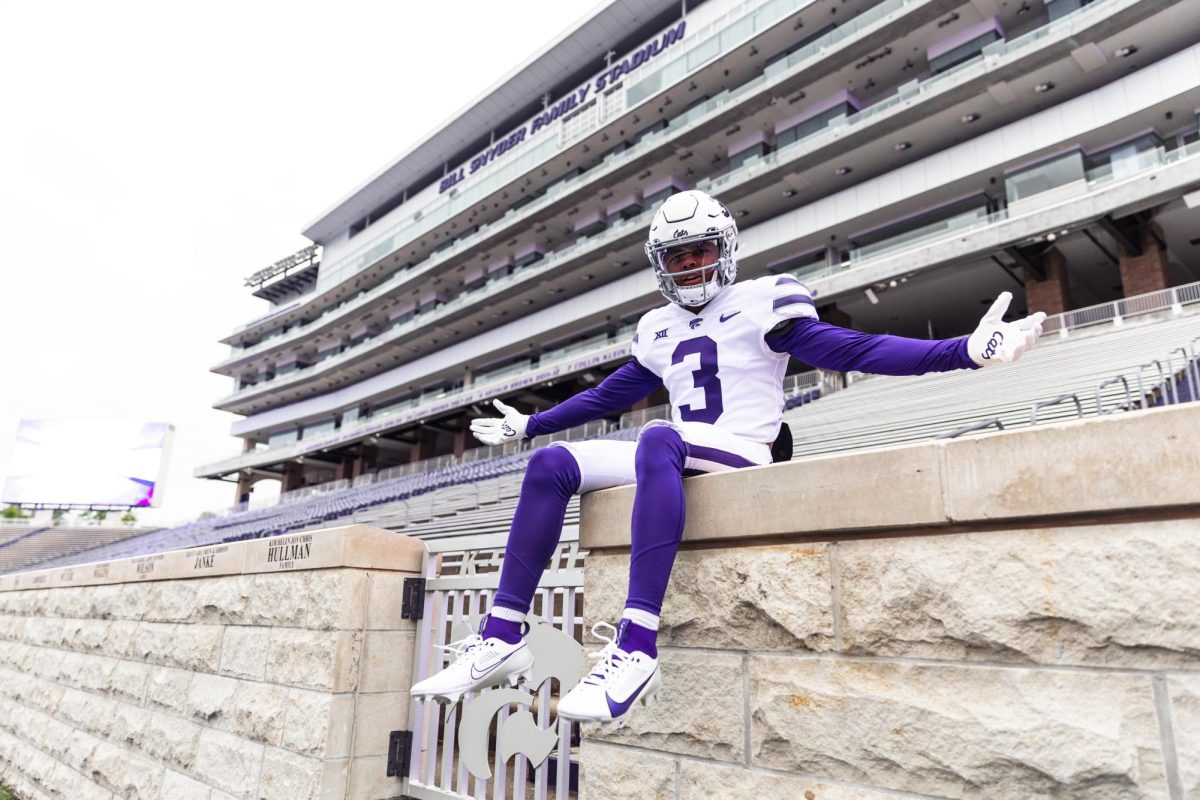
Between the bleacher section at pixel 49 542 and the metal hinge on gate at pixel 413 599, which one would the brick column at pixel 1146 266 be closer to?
the metal hinge on gate at pixel 413 599

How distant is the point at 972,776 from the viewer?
1.66 m

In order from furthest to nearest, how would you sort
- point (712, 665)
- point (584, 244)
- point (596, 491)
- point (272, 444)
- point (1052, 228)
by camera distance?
1. point (272, 444)
2. point (584, 244)
3. point (1052, 228)
4. point (596, 491)
5. point (712, 665)

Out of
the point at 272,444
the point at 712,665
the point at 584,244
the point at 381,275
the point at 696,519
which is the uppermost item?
the point at 381,275

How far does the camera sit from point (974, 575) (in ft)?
5.76

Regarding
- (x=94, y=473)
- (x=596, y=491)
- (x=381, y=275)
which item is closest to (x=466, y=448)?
(x=381, y=275)

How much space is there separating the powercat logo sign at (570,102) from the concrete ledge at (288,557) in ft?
95.8

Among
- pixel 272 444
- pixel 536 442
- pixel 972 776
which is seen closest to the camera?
pixel 972 776

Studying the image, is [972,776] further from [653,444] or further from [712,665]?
[653,444]

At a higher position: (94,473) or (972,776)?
(94,473)

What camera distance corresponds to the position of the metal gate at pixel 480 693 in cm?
294

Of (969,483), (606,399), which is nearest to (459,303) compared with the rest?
(606,399)

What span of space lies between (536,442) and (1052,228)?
15664mm

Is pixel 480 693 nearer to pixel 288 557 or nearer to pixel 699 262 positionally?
pixel 288 557

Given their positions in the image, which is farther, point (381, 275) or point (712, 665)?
point (381, 275)
